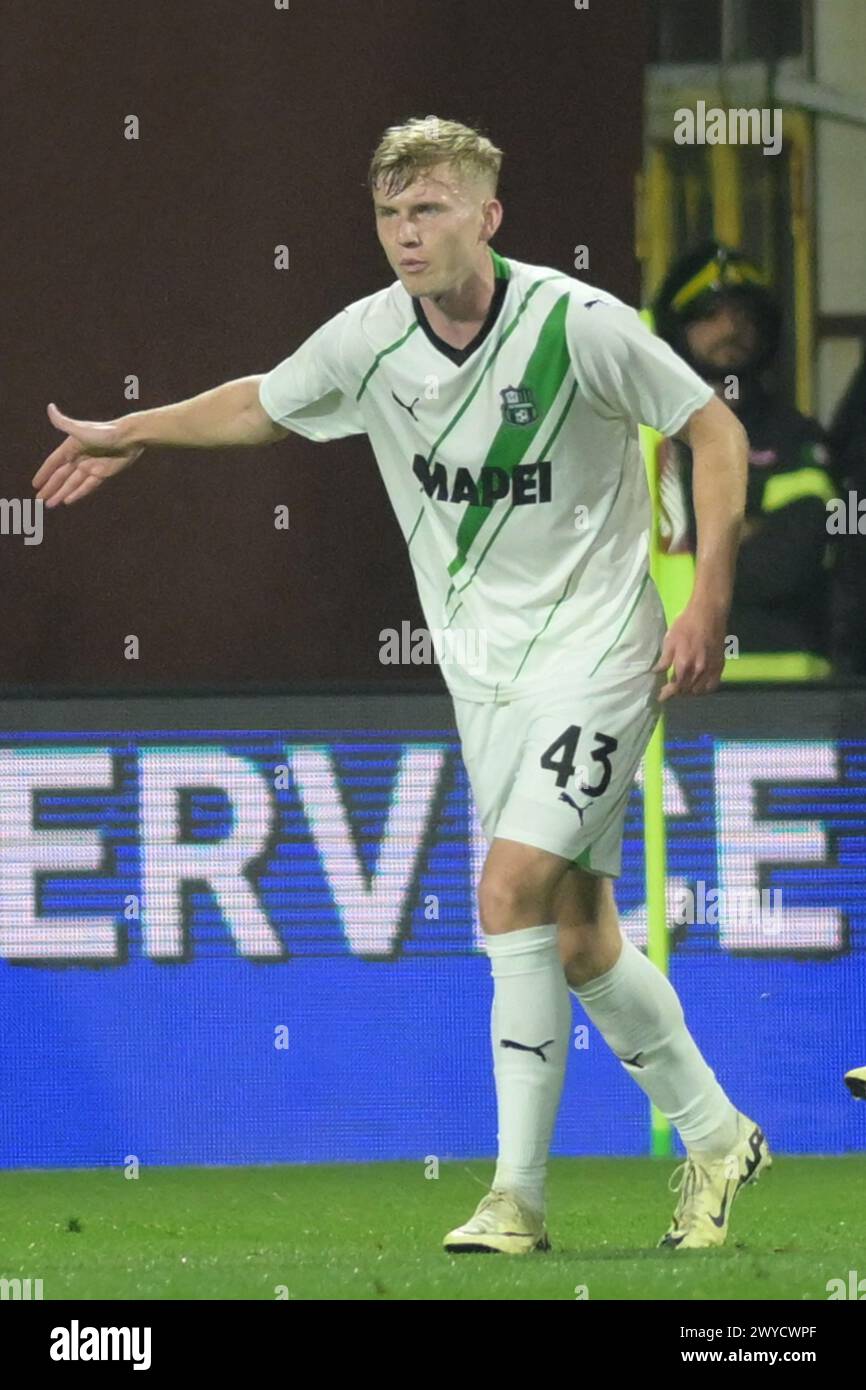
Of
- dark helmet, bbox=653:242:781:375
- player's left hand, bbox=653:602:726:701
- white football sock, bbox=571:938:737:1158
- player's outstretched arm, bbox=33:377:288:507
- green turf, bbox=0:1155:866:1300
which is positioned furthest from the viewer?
dark helmet, bbox=653:242:781:375

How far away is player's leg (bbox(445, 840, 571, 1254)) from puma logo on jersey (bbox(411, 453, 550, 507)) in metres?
0.62

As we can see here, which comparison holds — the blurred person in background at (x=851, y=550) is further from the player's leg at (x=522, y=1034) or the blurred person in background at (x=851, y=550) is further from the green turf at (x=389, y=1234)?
the player's leg at (x=522, y=1034)

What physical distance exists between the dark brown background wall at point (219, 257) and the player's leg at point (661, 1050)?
1544mm

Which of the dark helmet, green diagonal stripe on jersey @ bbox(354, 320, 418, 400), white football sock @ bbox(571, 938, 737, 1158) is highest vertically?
the dark helmet

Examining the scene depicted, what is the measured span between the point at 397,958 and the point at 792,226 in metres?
1.84

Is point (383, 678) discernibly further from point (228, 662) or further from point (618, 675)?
point (618, 675)

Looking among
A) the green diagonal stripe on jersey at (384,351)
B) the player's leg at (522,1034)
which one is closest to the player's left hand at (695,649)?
the player's leg at (522,1034)

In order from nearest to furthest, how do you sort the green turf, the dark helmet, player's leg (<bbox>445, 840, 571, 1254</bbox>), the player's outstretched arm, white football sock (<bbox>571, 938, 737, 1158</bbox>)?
1. the green turf
2. player's leg (<bbox>445, 840, 571, 1254</bbox>)
3. white football sock (<bbox>571, 938, 737, 1158</bbox>)
4. the player's outstretched arm
5. the dark helmet

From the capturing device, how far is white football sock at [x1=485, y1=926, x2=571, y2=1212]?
5.45 metres

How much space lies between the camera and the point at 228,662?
282 inches

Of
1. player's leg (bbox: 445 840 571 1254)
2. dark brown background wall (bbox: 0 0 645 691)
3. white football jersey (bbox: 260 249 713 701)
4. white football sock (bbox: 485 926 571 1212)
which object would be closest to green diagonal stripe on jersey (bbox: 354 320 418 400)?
white football jersey (bbox: 260 249 713 701)

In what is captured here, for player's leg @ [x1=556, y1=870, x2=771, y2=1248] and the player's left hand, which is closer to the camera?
the player's left hand

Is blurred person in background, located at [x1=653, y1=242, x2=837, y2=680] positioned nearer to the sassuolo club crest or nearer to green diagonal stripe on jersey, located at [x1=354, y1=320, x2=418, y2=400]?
green diagonal stripe on jersey, located at [x1=354, y1=320, x2=418, y2=400]

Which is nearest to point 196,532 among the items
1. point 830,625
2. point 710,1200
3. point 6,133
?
point 6,133
